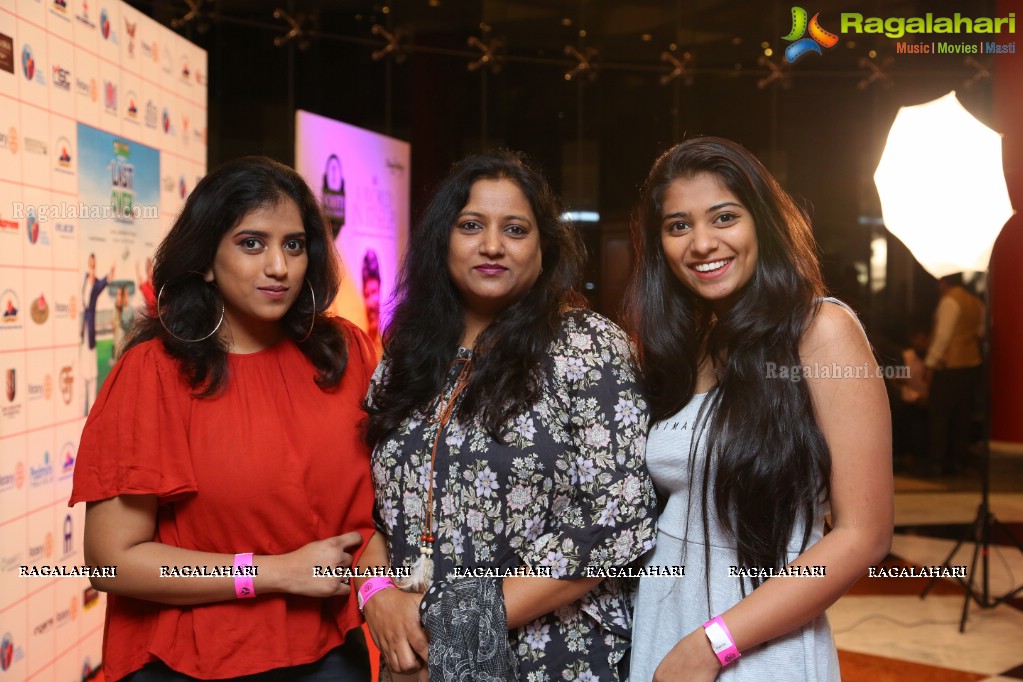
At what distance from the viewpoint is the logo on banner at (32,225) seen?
263 centimetres

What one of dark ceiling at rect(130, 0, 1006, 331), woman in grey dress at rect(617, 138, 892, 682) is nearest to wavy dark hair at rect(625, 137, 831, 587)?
woman in grey dress at rect(617, 138, 892, 682)

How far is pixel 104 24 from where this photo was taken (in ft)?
10.2

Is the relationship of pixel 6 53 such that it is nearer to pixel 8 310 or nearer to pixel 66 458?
pixel 8 310

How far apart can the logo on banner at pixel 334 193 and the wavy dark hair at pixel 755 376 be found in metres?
3.47

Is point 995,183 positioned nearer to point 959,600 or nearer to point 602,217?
point 959,600

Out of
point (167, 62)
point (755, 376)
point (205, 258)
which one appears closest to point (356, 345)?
point (205, 258)

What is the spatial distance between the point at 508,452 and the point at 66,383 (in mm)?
1923

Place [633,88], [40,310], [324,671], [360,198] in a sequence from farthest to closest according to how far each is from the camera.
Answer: [633,88]
[360,198]
[40,310]
[324,671]

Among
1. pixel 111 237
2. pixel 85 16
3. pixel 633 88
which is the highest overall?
pixel 633 88

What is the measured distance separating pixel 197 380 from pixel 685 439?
947mm

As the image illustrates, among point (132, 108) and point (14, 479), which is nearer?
point (14, 479)

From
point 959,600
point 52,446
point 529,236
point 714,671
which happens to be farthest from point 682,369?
point 959,600

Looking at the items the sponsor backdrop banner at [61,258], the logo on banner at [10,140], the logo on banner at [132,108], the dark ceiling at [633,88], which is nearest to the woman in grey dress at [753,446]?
the sponsor backdrop banner at [61,258]

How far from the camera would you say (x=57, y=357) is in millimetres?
2834
